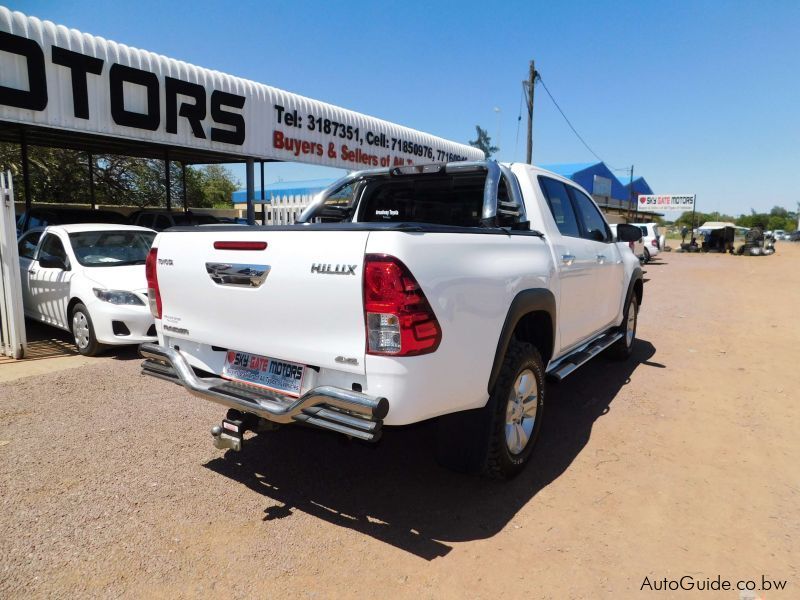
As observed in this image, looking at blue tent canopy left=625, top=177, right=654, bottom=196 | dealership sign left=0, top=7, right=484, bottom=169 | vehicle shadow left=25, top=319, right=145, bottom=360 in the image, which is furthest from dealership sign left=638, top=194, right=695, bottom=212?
vehicle shadow left=25, top=319, right=145, bottom=360

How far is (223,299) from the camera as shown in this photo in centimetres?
296

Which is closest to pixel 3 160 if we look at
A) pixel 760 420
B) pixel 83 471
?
pixel 83 471

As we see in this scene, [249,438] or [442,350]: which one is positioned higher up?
[442,350]

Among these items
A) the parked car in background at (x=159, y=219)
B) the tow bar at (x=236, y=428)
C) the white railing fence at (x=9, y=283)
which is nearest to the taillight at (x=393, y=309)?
the tow bar at (x=236, y=428)

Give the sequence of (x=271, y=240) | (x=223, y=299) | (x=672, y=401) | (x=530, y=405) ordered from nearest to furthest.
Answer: (x=271, y=240), (x=223, y=299), (x=530, y=405), (x=672, y=401)

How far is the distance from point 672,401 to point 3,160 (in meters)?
24.2

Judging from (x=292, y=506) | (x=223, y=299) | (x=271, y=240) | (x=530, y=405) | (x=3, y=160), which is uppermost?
(x=3, y=160)

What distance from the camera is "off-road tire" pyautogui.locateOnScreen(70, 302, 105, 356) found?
6.38m

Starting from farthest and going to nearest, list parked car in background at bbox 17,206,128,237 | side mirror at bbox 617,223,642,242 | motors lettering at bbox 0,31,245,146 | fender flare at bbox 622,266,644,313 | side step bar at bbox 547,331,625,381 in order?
parked car in background at bbox 17,206,128,237 → motors lettering at bbox 0,31,245,146 → fender flare at bbox 622,266,644,313 → side mirror at bbox 617,223,642,242 → side step bar at bbox 547,331,625,381

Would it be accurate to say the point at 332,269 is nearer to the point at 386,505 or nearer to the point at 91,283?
the point at 386,505

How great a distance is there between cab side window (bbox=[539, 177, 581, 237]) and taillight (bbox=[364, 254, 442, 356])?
2099mm

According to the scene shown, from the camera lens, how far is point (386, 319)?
2371 millimetres

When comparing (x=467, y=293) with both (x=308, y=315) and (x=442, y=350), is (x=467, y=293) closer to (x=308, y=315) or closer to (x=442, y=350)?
(x=442, y=350)

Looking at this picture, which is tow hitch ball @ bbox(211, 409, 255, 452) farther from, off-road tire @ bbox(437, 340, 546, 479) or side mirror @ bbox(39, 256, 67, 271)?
side mirror @ bbox(39, 256, 67, 271)
